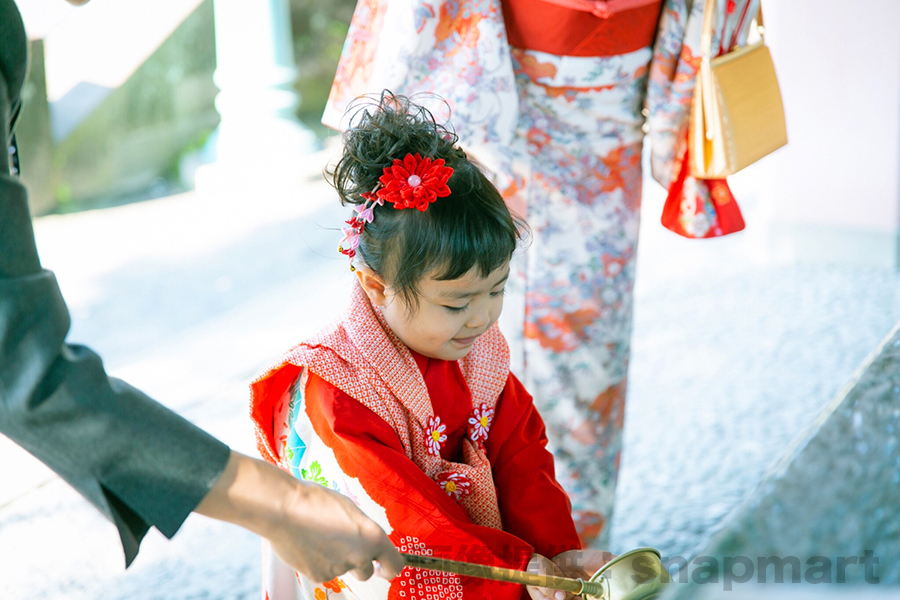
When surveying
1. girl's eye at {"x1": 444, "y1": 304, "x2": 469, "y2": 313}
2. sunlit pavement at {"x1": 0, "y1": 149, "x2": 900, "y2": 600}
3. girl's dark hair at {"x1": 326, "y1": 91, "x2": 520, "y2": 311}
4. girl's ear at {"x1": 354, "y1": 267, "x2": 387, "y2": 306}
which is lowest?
sunlit pavement at {"x1": 0, "y1": 149, "x2": 900, "y2": 600}

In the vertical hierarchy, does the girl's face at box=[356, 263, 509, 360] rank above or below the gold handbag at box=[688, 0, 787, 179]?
below

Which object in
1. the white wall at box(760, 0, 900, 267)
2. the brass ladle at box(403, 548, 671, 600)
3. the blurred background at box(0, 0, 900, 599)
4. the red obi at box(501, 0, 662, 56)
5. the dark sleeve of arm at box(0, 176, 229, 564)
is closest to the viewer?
the dark sleeve of arm at box(0, 176, 229, 564)

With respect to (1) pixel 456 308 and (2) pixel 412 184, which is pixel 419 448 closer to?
(1) pixel 456 308

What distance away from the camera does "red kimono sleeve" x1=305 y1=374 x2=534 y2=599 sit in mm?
1166

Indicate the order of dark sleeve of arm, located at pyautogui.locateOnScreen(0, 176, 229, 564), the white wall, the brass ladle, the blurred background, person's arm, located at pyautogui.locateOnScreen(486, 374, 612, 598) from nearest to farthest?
dark sleeve of arm, located at pyautogui.locateOnScreen(0, 176, 229, 564) → the brass ladle → person's arm, located at pyautogui.locateOnScreen(486, 374, 612, 598) → the blurred background → the white wall

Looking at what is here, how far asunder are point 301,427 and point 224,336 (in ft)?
7.07

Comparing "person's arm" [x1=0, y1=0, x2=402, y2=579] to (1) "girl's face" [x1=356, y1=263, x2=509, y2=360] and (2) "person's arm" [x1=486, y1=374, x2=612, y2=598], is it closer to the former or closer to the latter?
(1) "girl's face" [x1=356, y1=263, x2=509, y2=360]

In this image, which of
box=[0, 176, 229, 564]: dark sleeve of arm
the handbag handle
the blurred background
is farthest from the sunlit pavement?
the handbag handle

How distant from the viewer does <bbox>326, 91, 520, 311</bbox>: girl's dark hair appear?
1209 millimetres

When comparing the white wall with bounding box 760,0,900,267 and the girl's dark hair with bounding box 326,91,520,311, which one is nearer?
the girl's dark hair with bounding box 326,91,520,311

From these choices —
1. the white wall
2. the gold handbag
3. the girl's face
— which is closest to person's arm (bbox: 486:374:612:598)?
the girl's face

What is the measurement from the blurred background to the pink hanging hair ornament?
40 centimetres

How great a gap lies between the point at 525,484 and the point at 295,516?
0.57m

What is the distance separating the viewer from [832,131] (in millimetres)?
3588
